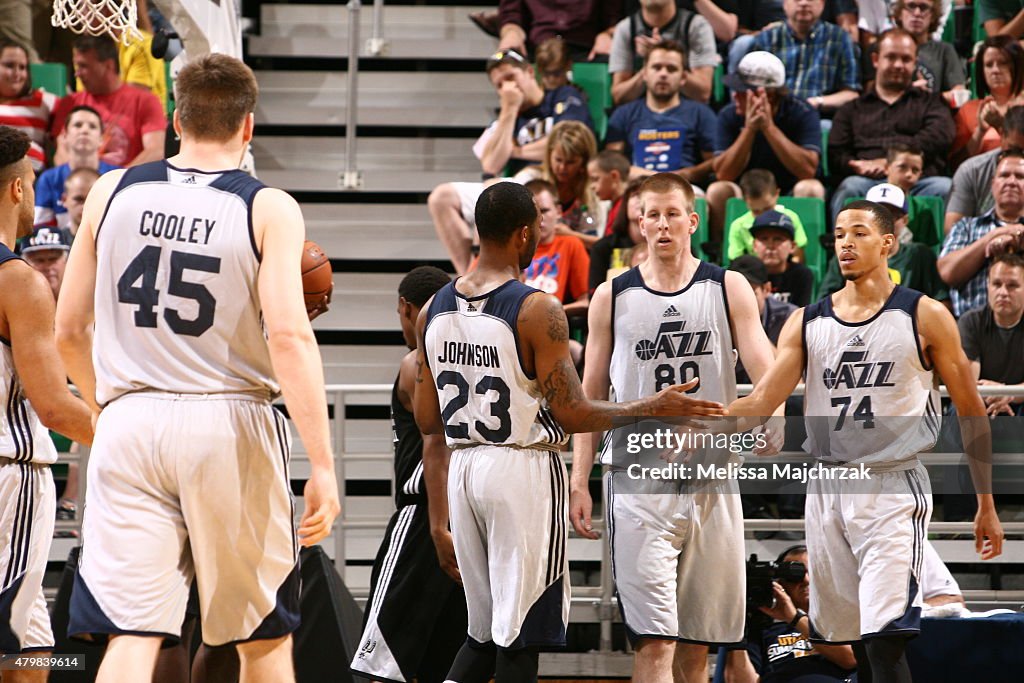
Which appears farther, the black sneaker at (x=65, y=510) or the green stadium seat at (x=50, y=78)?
the green stadium seat at (x=50, y=78)

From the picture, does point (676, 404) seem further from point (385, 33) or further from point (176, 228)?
point (385, 33)

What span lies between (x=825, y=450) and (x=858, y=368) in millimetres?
392

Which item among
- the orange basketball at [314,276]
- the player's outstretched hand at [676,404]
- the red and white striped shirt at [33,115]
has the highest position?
the red and white striped shirt at [33,115]

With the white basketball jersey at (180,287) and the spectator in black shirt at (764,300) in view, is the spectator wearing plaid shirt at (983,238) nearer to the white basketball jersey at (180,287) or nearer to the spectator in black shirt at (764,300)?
the spectator in black shirt at (764,300)

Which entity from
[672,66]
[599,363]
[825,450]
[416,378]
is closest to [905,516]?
[825,450]

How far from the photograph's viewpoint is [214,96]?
12.5 feet

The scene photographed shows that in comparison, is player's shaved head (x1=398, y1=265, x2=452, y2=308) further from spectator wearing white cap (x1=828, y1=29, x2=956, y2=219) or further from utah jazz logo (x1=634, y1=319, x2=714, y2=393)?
spectator wearing white cap (x1=828, y1=29, x2=956, y2=219)

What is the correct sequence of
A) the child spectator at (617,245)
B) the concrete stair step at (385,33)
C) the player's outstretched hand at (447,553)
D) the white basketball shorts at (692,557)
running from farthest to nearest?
the concrete stair step at (385,33) < the child spectator at (617,245) < the white basketball shorts at (692,557) < the player's outstretched hand at (447,553)

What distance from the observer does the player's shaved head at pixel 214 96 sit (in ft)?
12.5

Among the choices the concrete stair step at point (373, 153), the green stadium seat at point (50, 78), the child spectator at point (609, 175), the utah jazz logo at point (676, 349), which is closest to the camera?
the utah jazz logo at point (676, 349)

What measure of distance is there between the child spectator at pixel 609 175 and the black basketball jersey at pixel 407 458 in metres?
3.62

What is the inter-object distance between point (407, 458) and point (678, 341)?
53.9 inches

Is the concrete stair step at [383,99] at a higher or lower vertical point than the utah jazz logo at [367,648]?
higher

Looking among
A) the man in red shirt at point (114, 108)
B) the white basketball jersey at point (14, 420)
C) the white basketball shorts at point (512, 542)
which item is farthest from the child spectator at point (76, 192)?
the white basketball shorts at point (512, 542)
